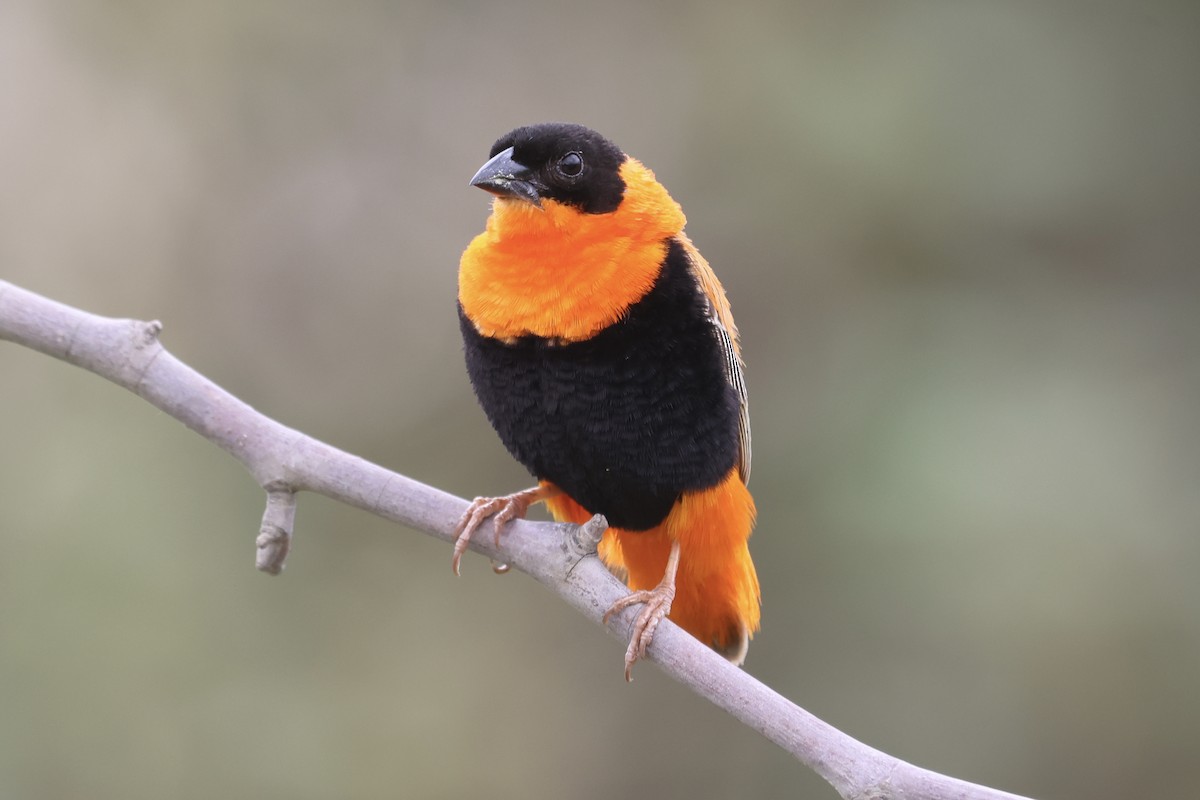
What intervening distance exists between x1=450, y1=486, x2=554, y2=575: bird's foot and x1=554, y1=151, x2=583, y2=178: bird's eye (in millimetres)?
923

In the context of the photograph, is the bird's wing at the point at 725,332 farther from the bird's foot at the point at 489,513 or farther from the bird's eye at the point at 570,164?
the bird's foot at the point at 489,513

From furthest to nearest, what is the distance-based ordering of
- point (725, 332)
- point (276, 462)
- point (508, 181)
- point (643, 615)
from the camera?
point (725, 332) < point (508, 181) < point (643, 615) < point (276, 462)

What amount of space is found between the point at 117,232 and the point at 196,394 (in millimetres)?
3522

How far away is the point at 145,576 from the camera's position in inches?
227

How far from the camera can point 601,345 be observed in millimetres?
3389

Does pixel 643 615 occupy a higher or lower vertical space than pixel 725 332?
lower

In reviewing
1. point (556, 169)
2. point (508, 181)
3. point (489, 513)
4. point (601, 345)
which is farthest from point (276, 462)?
point (556, 169)

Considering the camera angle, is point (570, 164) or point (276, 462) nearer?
point (276, 462)

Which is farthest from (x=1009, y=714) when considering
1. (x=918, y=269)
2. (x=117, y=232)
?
(x=117, y=232)

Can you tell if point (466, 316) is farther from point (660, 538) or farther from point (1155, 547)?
point (1155, 547)

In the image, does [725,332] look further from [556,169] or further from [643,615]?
[643,615]

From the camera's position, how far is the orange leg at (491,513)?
3.26 m

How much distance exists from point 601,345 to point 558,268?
238 mm

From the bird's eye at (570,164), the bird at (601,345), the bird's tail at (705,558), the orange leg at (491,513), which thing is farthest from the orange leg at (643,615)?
the bird's eye at (570,164)
